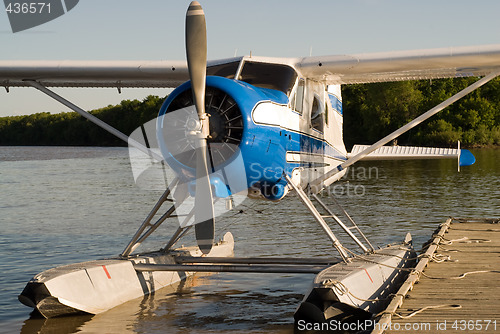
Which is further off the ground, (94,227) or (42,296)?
(42,296)

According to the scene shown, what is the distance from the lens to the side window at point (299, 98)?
7063 millimetres

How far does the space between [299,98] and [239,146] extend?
161cm

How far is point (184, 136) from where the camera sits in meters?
5.85

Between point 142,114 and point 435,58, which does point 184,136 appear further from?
point 142,114

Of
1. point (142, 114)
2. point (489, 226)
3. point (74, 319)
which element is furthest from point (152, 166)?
point (74, 319)

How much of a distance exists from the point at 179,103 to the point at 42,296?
2216 mm

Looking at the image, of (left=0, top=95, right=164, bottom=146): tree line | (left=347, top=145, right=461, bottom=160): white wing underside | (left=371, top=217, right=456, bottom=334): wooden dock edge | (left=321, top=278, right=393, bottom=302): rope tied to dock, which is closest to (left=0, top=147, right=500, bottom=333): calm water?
(left=321, top=278, right=393, bottom=302): rope tied to dock

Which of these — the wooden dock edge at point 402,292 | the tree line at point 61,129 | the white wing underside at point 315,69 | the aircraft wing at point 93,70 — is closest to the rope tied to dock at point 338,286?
the wooden dock edge at point 402,292

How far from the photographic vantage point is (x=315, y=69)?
24.2 ft

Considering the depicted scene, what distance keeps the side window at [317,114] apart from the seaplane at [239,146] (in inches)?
0.9

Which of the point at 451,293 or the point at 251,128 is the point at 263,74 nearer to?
the point at 251,128

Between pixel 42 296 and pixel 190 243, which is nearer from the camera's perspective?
pixel 42 296

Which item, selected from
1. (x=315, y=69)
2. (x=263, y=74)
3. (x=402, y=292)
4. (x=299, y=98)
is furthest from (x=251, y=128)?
(x=402, y=292)

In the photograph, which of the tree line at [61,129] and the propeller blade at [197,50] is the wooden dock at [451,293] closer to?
the propeller blade at [197,50]
